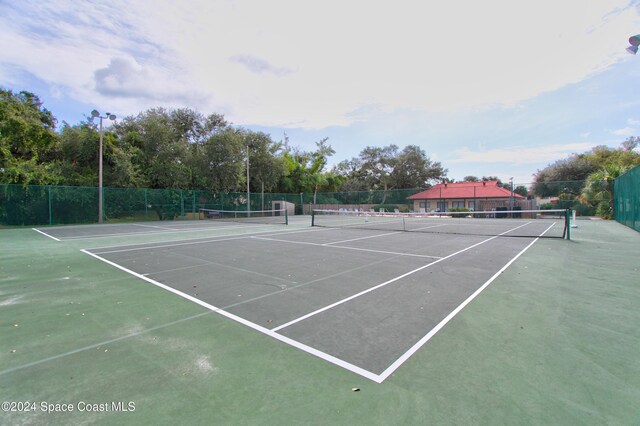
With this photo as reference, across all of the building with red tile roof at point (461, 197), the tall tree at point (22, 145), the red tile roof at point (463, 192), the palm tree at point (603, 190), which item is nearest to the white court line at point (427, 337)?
the palm tree at point (603, 190)

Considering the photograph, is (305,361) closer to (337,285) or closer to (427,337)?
(427,337)

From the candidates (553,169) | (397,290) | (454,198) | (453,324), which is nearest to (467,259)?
(397,290)

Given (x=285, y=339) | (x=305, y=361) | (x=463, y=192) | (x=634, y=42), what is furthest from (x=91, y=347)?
(x=463, y=192)

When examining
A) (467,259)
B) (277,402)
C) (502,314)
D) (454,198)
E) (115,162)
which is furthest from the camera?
(454,198)

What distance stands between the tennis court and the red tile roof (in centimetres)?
3007

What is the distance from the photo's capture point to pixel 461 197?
39562 millimetres

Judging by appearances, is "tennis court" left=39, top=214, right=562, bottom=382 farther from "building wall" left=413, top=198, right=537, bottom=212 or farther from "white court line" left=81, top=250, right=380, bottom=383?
"building wall" left=413, top=198, right=537, bottom=212

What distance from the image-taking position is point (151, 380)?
284 cm

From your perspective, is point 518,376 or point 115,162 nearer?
point 518,376

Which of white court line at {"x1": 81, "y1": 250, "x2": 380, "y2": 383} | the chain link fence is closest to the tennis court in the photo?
white court line at {"x1": 81, "y1": 250, "x2": 380, "y2": 383}

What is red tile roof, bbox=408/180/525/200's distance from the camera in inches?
1508

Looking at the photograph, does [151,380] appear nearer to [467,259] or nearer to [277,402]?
[277,402]

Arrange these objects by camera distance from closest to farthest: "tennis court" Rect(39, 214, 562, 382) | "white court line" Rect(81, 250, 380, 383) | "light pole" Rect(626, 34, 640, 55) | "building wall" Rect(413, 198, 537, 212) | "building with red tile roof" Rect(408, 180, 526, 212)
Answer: "white court line" Rect(81, 250, 380, 383)
"tennis court" Rect(39, 214, 562, 382)
"light pole" Rect(626, 34, 640, 55)
"building wall" Rect(413, 198, 537, 212)
"building with red tile roof" Rect(408, 180, 526, 212)

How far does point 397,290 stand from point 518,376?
8.97 ft
